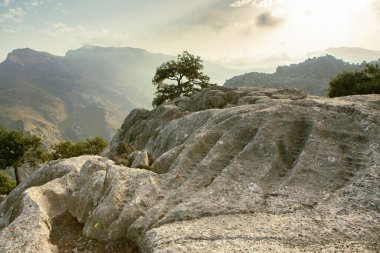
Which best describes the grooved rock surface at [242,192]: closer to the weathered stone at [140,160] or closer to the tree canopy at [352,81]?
the weathered stone at [140,160]

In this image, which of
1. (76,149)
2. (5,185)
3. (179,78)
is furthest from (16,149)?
(179,78)

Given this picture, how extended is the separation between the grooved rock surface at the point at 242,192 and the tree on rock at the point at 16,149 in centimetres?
5330

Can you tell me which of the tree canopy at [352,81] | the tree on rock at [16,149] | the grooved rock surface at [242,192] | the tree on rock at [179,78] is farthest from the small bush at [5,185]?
the tree canopy at [352,81]

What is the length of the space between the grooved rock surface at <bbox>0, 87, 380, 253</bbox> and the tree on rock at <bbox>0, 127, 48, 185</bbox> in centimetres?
5330

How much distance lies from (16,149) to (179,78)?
51.1 m

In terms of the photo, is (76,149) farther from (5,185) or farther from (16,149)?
(5,185)

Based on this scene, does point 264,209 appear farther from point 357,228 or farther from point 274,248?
point 357,228

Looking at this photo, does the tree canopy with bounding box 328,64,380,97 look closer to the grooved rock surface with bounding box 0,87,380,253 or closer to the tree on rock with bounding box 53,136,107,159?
the grooved rock surface with bounding box 0,87,380,253

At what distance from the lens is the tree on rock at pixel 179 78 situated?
97.1m

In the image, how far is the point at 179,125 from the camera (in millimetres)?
40750

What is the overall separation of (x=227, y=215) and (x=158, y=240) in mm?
4941

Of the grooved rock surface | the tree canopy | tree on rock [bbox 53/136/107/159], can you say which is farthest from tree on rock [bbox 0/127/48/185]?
the tree canopy

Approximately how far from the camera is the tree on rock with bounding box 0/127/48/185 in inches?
3222

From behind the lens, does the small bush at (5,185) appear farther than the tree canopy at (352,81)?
Yes
